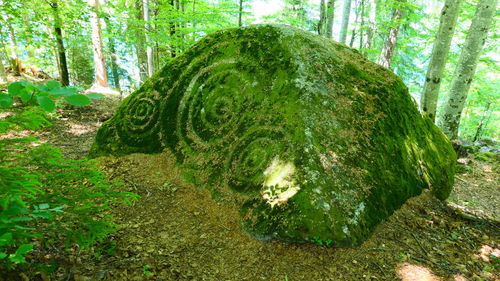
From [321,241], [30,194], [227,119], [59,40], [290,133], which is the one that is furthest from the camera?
[59,40]

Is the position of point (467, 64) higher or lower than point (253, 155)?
higher

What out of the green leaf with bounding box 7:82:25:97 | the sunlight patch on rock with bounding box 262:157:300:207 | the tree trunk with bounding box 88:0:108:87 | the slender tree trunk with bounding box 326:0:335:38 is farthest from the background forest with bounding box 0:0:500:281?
the tree trunk with bounding box 88:0:108:87

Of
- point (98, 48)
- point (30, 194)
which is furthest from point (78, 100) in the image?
point (98, 48)

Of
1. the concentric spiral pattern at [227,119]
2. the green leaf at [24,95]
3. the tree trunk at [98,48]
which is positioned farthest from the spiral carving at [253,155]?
the tree trunk at [98,48]

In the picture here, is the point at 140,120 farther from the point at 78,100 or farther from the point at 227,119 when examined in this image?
the point at 78,100

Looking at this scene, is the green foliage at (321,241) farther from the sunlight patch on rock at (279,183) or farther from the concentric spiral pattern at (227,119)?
the concentric spiral pattern at (227,119)

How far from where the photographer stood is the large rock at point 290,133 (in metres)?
2.78

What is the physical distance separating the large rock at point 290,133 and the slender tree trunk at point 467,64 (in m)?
4.00

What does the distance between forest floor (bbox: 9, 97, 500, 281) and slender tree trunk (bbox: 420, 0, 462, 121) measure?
4360 mm

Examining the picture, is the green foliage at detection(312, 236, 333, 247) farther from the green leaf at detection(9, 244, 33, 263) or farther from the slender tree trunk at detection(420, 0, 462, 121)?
the slender tree trunk at detection(420, 0, 462, 121)

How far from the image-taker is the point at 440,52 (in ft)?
22.3

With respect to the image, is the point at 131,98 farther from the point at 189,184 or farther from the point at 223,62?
the point at 189,184

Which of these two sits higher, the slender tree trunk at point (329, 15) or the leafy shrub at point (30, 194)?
the slender tree trunk at point (329, 15)

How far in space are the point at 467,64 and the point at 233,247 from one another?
889 centimetres
